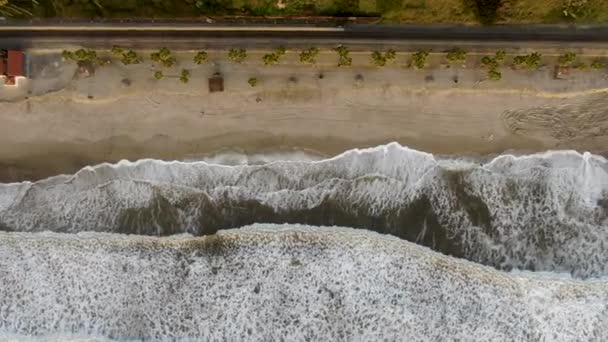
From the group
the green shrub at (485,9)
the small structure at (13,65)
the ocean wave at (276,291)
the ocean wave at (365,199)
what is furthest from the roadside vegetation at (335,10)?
the ocean wave at (276,291)

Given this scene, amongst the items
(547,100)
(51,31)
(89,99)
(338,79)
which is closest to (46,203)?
(89,99)

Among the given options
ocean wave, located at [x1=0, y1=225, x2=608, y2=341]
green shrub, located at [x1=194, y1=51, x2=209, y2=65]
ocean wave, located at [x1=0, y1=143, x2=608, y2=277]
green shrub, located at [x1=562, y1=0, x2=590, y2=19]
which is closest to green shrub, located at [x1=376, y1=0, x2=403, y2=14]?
ocean wave, located at [x1=0, y1=143, x2=608, y2=277]

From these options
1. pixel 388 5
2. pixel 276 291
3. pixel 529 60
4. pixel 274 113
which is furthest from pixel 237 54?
pixel 529 60

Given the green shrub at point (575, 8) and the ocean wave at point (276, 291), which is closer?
the ocean wave at point (276, 291)

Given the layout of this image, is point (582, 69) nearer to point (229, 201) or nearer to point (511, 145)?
point (511, 145)

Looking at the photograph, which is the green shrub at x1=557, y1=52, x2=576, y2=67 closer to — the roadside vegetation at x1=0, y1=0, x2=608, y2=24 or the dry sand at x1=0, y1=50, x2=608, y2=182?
the dry sand at x1=0, y1=50, x2=608, y2=182

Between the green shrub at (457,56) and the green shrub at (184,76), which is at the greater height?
the green shrub at (457,56)

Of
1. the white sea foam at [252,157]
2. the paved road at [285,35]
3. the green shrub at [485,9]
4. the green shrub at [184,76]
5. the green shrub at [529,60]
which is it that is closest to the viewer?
the green shrub at [529,60]

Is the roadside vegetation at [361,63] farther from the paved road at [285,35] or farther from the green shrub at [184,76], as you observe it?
the paved road at [285,35]
